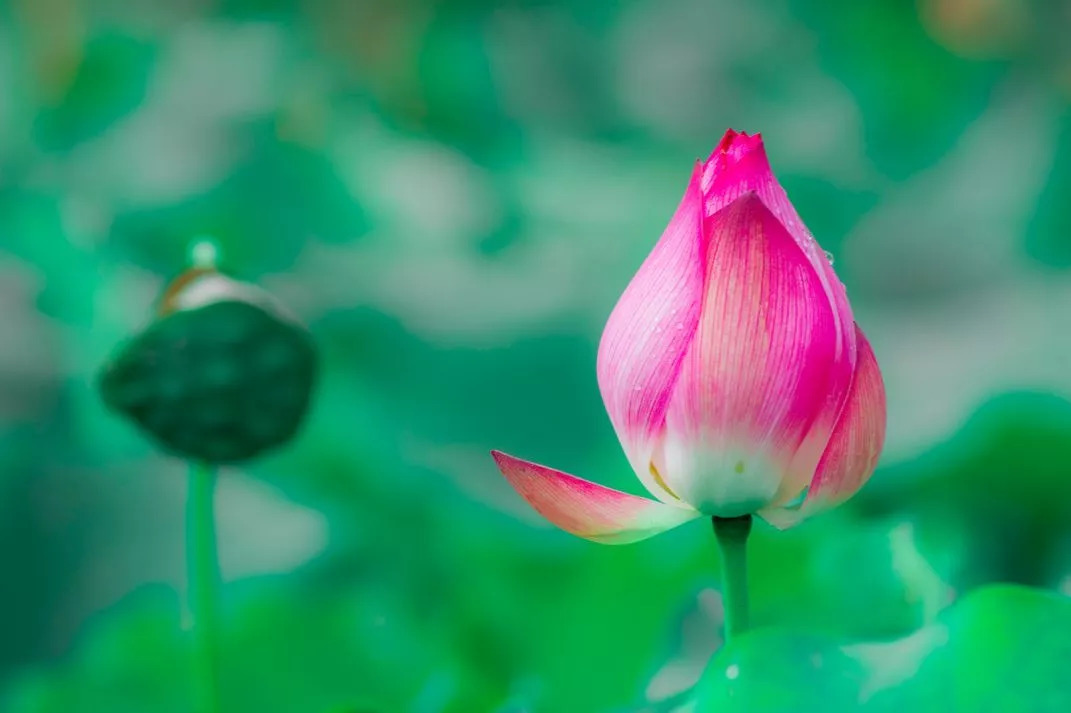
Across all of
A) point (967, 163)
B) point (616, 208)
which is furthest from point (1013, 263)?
point (616, 208)

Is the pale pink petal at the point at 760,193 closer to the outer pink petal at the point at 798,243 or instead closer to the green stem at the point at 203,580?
the outer pink petal at the point at 798,243

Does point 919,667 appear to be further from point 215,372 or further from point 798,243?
point 215,372

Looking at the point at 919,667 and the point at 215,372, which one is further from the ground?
the point at 215,372

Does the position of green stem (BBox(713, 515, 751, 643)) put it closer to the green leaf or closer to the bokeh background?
the green leaf

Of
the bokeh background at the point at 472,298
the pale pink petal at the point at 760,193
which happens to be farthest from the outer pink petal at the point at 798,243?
the bokeh background at the point at 472,298

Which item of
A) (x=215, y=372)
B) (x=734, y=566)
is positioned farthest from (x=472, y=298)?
(x=734, y=566)

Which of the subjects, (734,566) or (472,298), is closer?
(734,566)

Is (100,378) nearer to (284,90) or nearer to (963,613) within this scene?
(284,90)
